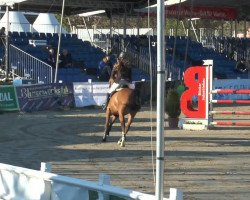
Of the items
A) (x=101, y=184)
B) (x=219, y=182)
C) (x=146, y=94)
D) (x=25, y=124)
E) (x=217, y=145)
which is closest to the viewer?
(x=101, y=184)

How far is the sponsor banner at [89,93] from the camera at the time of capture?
97.0ft

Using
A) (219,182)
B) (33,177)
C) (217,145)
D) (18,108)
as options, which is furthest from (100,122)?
(33,177)

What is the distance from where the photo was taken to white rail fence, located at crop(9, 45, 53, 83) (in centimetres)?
3158

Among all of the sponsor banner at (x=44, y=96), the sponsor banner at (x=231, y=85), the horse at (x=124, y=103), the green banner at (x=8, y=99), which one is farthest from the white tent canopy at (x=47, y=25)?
the horse at (x=124, y=103)

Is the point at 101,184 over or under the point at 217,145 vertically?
over

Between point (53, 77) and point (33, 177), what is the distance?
2233 centimetres

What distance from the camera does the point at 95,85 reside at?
2991 cm

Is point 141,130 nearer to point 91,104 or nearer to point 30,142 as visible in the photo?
point 30,142

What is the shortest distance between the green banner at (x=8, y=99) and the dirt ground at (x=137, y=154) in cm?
269

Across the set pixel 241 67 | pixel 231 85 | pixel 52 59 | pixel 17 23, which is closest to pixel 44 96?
pixel 52 59

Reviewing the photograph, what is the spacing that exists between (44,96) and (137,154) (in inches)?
523

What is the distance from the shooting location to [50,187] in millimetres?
8898

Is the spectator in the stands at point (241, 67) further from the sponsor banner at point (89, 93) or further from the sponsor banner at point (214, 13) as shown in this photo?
the sponsor banner at point (89, 93)

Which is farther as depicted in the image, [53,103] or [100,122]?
[53,103]
